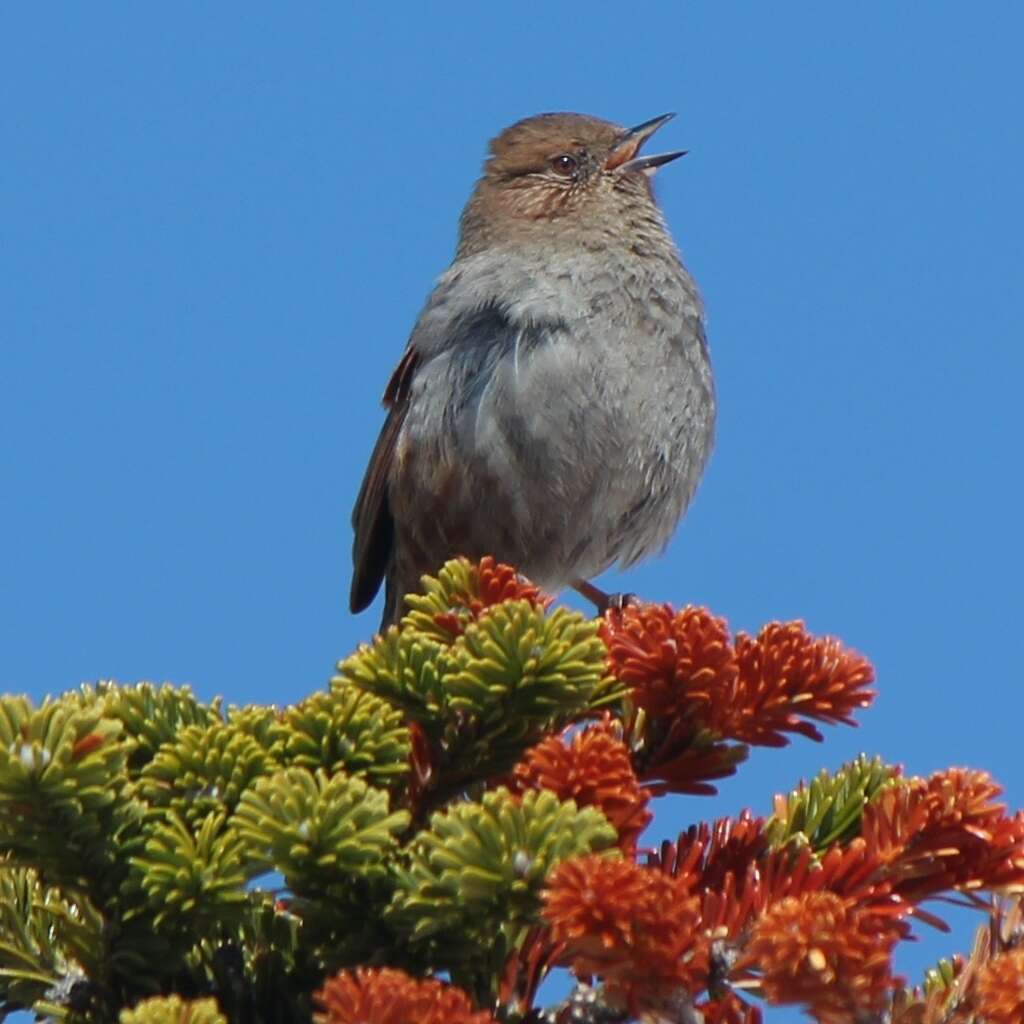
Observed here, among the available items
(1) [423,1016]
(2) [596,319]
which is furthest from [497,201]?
(1) [423,1016]

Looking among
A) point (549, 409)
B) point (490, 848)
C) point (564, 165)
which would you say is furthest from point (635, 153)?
point (490, 848)

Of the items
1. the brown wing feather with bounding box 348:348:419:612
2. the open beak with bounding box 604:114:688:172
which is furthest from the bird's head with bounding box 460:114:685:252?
the brown wing feather with bounding box 348:348:419:612

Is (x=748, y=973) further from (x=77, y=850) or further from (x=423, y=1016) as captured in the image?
(x=77, y=850)

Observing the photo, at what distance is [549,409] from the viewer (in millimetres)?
5965

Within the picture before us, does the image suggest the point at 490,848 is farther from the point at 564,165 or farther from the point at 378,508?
the point at 564,165

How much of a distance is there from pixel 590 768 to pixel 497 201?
5.53m

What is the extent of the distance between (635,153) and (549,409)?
5.92ft

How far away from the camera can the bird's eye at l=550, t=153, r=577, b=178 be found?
7227 millimetres

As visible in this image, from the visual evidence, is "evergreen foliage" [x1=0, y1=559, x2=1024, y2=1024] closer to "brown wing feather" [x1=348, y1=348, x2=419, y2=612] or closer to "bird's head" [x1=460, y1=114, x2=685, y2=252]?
"brown wing feather" [x1=348, y1=348, x2=419, y2=612]

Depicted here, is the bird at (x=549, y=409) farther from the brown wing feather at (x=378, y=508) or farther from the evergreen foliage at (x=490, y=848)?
the evergreen foliage at (x=490, y=848)

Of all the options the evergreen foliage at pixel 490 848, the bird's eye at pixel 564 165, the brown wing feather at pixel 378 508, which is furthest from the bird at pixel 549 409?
the evergreen foliage at pixel 490 848

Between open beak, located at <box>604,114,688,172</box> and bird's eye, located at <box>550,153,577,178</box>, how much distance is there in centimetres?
15

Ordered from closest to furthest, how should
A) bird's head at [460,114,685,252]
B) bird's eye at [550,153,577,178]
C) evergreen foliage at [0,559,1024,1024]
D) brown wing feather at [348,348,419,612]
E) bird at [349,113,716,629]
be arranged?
1. evergreen foliage at [0,559,1024,1024]
2. bird at [349,113,716,629]
3. brown wing feather at [348,348,419,612]
4. bird's head at [460,114,685,252]
5. bird's eye at [550,153,577,178]

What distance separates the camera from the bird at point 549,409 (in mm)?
6020
